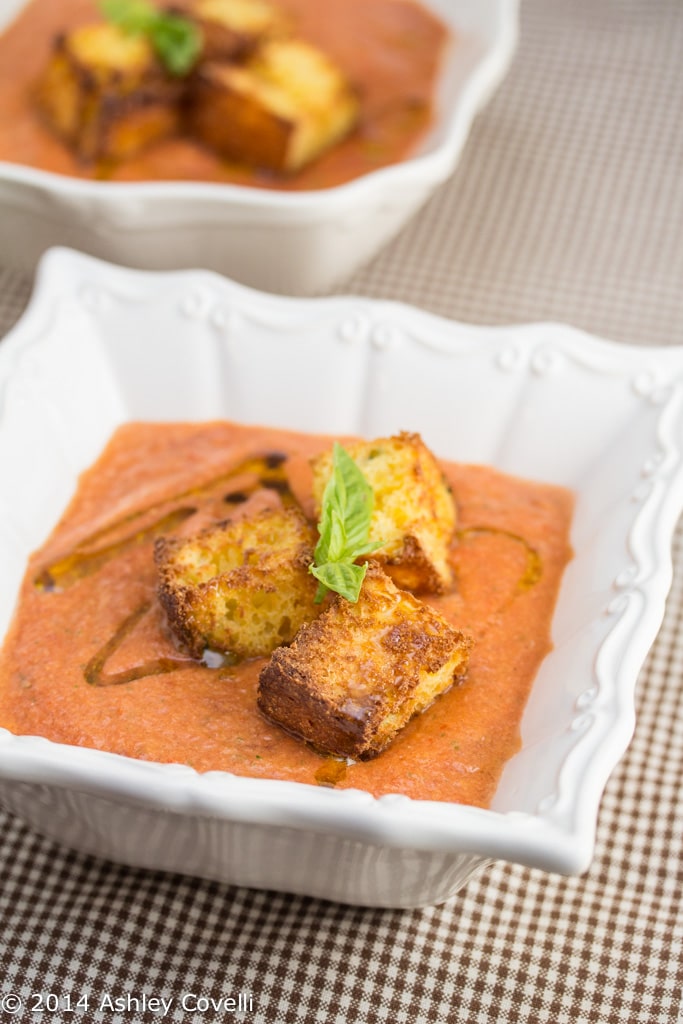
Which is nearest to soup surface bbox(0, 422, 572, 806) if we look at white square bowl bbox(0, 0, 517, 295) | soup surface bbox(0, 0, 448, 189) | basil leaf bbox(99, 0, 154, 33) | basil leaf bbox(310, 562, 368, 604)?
basil leaf bbox(310, 562, 368, 604)

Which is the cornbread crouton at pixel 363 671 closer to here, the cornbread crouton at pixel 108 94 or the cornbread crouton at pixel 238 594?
the cornbread crouton at pixel 238 594

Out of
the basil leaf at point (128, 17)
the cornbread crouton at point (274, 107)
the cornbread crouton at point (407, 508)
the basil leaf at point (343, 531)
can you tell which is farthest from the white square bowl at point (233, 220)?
the basil leaf at point (343, 531)

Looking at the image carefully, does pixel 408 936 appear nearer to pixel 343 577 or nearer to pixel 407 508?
pixel 343 577

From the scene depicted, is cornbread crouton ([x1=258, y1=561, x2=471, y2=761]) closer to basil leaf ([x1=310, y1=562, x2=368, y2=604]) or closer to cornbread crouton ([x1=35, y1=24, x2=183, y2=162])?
basil leaf ([x1=310, y1=562, x2=368, y2=604])

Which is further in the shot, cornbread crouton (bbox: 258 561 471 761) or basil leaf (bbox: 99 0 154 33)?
basil leaf (bbox: 99 0 154 33)

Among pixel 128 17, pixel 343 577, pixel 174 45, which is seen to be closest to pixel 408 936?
pixel 343 577
